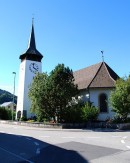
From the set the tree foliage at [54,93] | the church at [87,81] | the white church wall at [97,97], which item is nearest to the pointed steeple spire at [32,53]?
the church at [87,81]

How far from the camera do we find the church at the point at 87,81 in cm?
3638

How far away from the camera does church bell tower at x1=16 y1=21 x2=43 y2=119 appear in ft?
157

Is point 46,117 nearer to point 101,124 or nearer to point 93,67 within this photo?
point 101,124

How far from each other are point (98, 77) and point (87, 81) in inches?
71.2

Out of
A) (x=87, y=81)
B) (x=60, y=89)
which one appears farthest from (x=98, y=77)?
(x=60, y=89)

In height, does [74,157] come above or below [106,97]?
below

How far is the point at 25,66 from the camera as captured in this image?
5019 centimetres

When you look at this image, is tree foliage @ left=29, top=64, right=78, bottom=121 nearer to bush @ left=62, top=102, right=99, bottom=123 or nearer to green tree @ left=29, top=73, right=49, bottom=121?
green tree @ left=29, top=73, right=49, bottom=121

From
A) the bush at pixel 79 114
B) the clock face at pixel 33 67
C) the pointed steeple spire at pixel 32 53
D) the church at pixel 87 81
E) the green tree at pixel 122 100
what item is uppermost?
the pointed steeple spire at pixel 32 53

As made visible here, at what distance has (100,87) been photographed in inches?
1426

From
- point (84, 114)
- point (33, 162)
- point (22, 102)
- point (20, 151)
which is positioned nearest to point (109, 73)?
point (84, 114)

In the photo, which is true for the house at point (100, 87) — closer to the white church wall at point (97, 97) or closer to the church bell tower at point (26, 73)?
the white church wall at point (97, 97)

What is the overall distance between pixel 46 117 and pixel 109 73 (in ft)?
38.5

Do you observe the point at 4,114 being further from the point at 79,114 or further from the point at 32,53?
the point at 79,114
